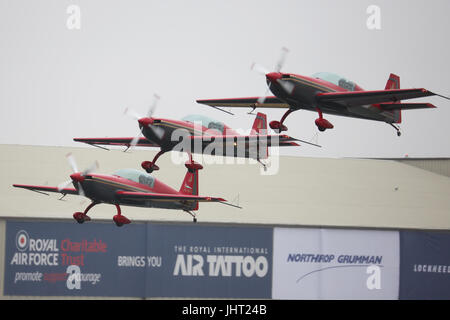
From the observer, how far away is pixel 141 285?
65.8 m

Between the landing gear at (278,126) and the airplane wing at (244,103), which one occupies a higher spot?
the airplane wing at (244,103)

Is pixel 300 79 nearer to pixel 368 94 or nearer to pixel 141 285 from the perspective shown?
pixel 368 94

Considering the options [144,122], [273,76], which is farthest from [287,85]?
[144,122]

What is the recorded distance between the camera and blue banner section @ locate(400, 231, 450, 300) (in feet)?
236

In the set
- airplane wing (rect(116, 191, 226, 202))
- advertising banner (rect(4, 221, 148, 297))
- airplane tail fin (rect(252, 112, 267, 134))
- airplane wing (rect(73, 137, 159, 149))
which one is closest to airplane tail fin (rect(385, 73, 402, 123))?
airplane wing (rect(116, 191, 226, 202))

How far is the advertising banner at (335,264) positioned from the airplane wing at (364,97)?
126ft

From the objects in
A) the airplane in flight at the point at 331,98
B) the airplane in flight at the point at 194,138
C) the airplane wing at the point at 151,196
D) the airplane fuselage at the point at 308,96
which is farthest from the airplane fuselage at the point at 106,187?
the airplane fuselage at the point at 308,96

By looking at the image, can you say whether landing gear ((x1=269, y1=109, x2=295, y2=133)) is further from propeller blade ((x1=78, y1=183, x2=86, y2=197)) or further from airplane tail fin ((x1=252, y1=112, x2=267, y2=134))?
propeller blade ((x1=78, y1=183, x2=86, y2=197))

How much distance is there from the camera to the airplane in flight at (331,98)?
101ft

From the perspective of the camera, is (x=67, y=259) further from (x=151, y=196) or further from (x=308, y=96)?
(x=308, y=96)

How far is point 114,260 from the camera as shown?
216 ft

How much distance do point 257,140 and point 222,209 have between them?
113 feet

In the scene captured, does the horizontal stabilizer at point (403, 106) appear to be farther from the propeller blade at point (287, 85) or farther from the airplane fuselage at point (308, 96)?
the propeller blade at point (287, 85)
